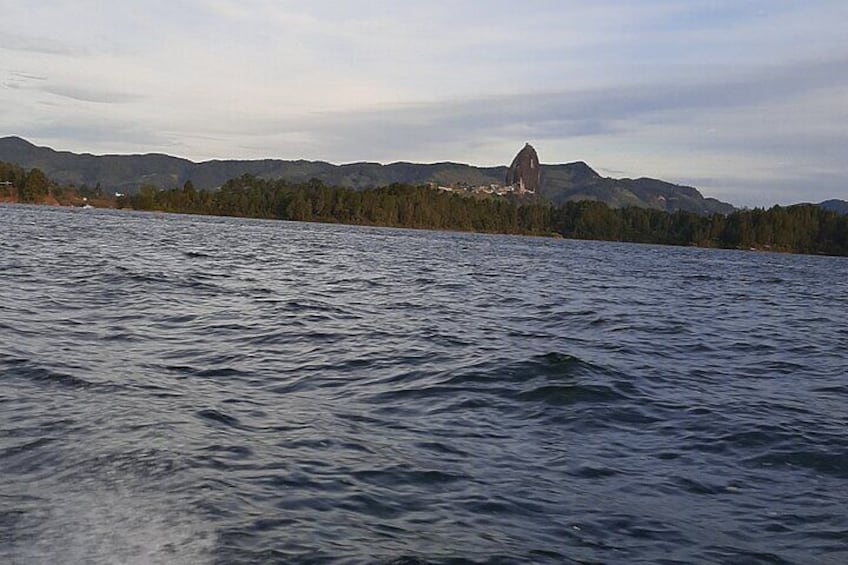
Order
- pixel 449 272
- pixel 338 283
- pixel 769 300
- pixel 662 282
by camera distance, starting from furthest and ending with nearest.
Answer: pixel 662 282
pixel 449 272
pixel 769 300
pixel 338 283

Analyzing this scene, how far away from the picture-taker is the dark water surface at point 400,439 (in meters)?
7.96

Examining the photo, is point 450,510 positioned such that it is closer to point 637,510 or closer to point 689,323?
point 637,510

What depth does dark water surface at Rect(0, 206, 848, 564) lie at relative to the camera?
26.1 ft

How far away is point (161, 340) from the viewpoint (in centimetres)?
1820

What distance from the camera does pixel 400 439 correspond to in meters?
11.4

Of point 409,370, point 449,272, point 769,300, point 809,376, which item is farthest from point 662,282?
point 409,370

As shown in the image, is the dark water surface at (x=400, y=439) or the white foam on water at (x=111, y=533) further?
the dark water surface at (x=400, y=439)

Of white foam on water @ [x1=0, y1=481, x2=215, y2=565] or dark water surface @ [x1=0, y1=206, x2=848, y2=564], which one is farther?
dark water surface @ [x1=0, y1=206, x2=848, y2=564]

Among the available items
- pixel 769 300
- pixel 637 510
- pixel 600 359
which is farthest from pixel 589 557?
pixel 769 300

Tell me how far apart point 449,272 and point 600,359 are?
103ft

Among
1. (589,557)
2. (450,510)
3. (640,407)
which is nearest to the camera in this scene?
(589,557)

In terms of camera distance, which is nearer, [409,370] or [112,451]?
[112,451]

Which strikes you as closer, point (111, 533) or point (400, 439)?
point (111, 533)

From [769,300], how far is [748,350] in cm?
2288
